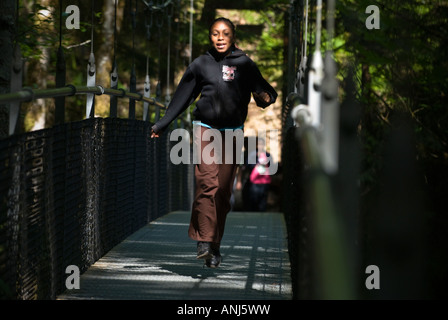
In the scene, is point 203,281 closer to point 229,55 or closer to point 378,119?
point 229,55

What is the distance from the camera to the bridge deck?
590 centimetres

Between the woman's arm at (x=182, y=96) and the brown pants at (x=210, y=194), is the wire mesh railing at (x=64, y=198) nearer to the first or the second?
the woman's arm at (x=182, y=96)

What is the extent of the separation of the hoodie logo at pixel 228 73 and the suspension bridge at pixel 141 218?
1.54 feet

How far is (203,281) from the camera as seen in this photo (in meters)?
6.44

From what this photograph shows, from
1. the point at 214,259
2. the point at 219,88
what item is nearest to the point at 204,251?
the point at 214,259

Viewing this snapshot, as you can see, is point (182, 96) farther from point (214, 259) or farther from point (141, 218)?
point (141, 218)

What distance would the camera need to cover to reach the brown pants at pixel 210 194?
6984mm

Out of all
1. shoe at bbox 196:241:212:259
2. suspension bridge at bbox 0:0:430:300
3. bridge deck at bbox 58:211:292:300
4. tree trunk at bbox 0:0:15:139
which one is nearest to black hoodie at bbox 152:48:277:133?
suspension bridge at bbox 0:0:430:300

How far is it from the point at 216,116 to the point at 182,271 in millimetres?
1087

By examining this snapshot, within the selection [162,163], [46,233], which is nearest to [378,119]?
[162,163]

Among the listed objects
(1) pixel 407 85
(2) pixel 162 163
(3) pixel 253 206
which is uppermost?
(1) pixel 407 85

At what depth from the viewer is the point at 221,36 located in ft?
23.2

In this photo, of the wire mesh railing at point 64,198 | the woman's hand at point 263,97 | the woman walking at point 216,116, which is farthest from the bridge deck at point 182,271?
the woman's hand at point 263,97

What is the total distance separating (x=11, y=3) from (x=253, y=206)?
11796mm
